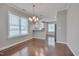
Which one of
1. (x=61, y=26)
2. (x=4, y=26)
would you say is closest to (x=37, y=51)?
(x=4, y=26)

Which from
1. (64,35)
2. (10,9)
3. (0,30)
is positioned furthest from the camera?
(64,35)

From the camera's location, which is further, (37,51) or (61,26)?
(61,26)

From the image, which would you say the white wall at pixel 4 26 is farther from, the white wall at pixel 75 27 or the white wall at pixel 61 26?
the white wall at pixel 61 26

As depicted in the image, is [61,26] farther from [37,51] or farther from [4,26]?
[4,26]

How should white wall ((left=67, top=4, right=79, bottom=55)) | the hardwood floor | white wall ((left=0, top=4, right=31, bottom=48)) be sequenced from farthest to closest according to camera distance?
1. white wall ((left=0, top=4, right=31, bottom=48))
2. the hardwood floor
3. white wall ((left=67, top=4, right=79, bottom=55))

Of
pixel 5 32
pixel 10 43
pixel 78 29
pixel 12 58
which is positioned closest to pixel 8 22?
Answer: pixel 5 32

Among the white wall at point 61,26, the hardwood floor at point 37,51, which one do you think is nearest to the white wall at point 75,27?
the hardwood floor at point 37,51

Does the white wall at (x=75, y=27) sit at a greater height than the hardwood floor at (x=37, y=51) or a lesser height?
greater

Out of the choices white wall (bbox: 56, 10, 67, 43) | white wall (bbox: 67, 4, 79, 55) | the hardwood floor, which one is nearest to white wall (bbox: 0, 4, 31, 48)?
the hardwood floor

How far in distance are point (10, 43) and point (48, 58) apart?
3.58 metres

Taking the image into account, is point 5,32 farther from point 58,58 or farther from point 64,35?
point 58,58

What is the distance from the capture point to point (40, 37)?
302 inches

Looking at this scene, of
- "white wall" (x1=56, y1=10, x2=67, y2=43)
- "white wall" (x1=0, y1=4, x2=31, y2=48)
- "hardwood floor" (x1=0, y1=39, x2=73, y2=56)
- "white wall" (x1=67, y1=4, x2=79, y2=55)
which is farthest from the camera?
"white wall" (x1=56, y1=10, x2=67, y2=43)

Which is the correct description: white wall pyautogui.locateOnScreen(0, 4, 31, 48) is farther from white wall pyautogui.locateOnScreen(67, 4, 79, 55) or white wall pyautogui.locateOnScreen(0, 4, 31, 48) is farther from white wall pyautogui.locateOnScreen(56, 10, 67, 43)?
white wall pyautogui.locateOnScreen(56, 10, 67, 43)
